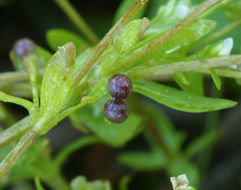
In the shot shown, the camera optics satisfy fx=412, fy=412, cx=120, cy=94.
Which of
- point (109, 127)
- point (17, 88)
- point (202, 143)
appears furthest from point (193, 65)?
point (202, 143)

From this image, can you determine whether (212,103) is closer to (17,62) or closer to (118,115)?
(118,115)

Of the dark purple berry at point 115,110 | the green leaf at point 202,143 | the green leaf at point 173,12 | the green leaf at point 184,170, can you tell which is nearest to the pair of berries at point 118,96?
the dark purple berry at point 115,110

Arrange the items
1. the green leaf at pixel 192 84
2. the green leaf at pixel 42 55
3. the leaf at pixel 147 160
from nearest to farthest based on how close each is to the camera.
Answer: the green leaf at pixel 192 84 → the green leaf at pixel 42 55 → the leaf at pixel 147 160

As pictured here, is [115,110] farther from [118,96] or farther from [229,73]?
[229,73]

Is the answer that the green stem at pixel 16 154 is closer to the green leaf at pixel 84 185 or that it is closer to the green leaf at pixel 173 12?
the green leaf at pixel 84 185

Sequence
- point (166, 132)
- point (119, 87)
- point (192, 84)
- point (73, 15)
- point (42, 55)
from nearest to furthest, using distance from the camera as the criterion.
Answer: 1. point (119, 87)
2. point (192, 84)
3. point (42, 55)
4. point (73, 15)
5. point (166, 132)

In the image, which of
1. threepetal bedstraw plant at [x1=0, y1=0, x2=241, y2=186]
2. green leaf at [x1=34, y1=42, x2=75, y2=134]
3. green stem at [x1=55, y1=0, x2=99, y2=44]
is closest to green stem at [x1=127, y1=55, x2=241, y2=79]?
threepetal bedstraw plant at [x1=0, y1=0, x2=241, y2=186]

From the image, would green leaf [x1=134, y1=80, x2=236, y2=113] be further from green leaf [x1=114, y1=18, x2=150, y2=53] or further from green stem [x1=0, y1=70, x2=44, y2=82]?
green stem [x1=0, y1=70, x2=44, y2=82]
